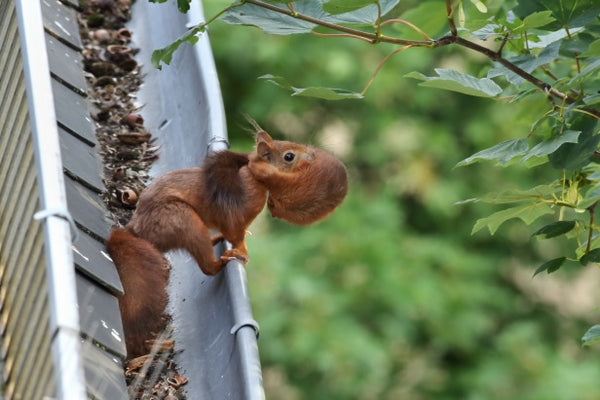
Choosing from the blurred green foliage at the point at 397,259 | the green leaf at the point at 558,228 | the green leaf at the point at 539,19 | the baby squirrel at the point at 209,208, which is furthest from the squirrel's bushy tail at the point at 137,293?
the blurred green foliage at the point at 397,259

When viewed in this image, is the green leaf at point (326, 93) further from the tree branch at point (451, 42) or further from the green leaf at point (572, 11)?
the green leaf at point (572, 11)

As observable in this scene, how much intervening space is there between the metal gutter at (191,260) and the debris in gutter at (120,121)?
25mm

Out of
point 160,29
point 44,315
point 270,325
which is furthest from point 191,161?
point 270,325

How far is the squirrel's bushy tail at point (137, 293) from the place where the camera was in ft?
7.00

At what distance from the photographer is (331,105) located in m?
6.72

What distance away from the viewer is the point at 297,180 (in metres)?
2.45

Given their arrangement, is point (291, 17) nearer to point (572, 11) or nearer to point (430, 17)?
point (430, 17)

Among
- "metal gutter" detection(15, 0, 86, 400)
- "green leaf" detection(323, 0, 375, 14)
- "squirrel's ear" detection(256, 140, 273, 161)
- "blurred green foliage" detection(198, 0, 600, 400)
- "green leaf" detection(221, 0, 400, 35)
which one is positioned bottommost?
"metal gutter" detection(15, 0, 86, 400)

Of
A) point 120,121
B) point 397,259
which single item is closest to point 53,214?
point 120,121

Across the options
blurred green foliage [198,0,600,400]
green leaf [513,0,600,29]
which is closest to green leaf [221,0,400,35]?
green leaf [513,0,600,29]

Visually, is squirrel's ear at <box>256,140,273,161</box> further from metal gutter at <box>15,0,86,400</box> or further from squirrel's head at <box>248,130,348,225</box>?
metal gutter at <box>15,0,86,400</box>

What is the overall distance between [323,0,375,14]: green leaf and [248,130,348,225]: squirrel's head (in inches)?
27.3

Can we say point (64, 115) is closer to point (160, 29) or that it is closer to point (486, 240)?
point (160, 29)

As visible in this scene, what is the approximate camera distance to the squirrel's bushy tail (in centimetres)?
213
